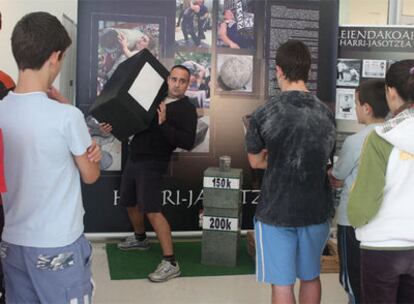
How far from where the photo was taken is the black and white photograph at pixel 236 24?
13.1ft

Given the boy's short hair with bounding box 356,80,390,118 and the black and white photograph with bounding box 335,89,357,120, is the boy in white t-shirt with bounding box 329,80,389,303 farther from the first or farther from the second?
the black and white photograph with bounding box 335,89,357,120

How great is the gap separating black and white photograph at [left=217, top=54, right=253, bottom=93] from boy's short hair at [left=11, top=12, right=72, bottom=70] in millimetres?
2677

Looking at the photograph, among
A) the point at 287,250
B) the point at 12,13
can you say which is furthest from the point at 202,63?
the point at 287,250

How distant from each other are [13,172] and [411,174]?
1.26m

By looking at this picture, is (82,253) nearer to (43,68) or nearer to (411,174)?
(43,68)

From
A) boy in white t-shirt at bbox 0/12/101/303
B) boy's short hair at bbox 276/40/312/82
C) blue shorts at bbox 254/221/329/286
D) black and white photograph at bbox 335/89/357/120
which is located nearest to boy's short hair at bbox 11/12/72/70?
boy in white t-shirt at bbox 0/12/101/303

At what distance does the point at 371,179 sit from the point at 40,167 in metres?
1.05

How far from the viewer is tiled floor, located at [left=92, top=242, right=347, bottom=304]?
2.95 m

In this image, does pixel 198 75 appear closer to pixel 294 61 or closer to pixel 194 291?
pixel 194 291

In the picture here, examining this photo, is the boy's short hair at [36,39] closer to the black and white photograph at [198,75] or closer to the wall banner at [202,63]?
the wall banner at [202,63]

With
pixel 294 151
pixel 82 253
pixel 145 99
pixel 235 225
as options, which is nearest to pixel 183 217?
pixel 235 225

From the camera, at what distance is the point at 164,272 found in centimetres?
327

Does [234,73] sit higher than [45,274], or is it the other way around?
[234,73]

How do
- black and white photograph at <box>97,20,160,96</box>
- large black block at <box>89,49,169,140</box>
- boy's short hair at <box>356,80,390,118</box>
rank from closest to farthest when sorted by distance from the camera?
boy's short hair at <box>356,80,390,118</box> → large black block at <box>89,49,169,140</box> → black and white photograph at <box>97,20,160,96</box>
